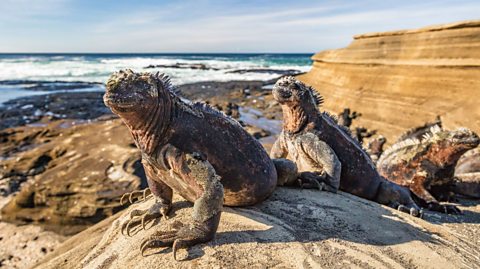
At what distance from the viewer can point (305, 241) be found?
2711mm

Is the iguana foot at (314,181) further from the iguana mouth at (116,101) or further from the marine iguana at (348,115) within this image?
the marine iguana at (348,115)

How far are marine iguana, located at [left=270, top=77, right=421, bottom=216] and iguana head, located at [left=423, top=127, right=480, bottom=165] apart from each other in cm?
100

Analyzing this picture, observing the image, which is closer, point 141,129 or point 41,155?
point 141,129

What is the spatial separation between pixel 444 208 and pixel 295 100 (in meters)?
2.14

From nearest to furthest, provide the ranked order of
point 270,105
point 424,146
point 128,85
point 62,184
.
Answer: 1. point 128,85
2. point 424,146
3. point 62,184
4. point 270,105

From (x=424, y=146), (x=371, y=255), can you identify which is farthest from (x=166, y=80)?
(x=424, y=146)

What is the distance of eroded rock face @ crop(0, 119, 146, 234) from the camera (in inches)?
245

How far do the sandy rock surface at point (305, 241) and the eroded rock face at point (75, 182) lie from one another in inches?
104

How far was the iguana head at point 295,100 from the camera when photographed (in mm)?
4207

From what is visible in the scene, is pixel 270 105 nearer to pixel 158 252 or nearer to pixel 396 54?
pixel 396 54

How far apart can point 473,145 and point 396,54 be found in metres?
9.44

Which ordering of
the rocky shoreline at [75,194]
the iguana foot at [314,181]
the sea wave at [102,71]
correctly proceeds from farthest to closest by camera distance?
the sea wave at [102,71]
the iguana foot at [314,181]
the rocky shoreline at [75,194]

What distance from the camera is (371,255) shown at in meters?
2.63

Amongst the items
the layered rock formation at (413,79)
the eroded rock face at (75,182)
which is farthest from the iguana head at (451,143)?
the layered rock formation at (413,79)
